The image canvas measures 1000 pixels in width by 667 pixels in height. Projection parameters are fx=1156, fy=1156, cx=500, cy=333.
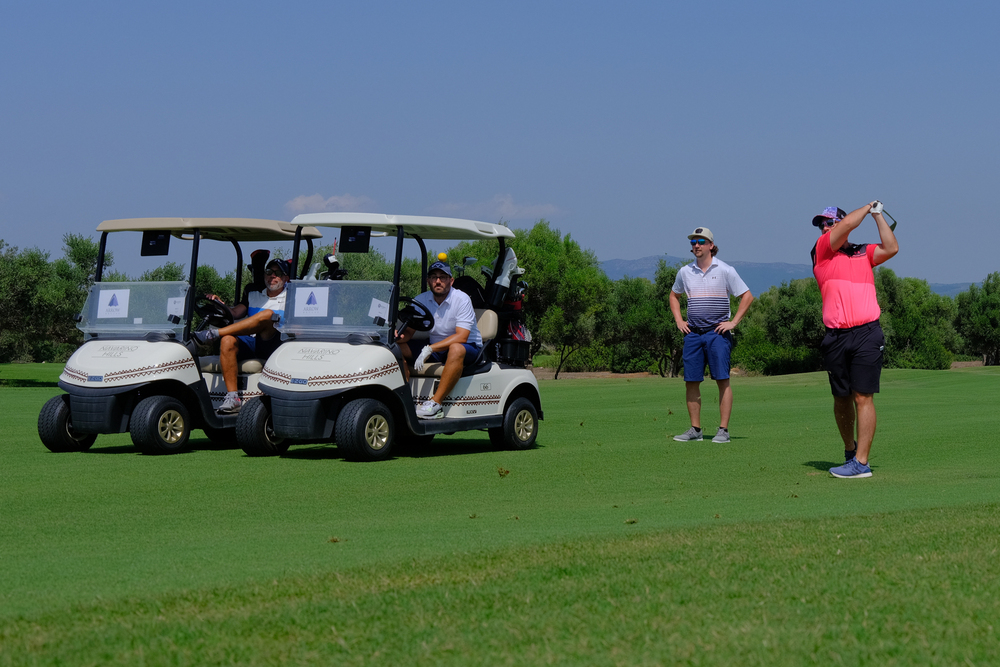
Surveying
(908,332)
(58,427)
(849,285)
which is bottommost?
(58,427)

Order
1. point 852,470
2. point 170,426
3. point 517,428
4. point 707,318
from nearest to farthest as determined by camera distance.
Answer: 1. point 852,470
2. point 170,426
3. point 517,428
4. point 707,318

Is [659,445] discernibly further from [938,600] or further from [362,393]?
[938,600]

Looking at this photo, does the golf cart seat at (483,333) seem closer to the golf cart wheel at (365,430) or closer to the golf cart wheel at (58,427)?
the golf cart wheel at (365,430)

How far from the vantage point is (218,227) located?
38.4 feet

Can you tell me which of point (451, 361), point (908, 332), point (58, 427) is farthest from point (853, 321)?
point (908, 332)

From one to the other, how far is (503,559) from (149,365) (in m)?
6.49

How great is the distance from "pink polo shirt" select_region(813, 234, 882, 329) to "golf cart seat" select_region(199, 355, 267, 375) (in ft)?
18.2

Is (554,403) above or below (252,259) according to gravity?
below

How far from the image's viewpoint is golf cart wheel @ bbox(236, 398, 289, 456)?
10219mm

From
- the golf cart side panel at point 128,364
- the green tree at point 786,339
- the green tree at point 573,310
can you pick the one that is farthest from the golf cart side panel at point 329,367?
the green tree at point 786,339

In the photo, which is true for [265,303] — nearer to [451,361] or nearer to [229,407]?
[229,407]

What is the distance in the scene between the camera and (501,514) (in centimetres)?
677

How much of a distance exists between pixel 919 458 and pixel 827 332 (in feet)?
6.97

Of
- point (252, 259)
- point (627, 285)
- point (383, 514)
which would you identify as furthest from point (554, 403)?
point (627, 285)
